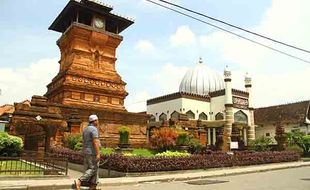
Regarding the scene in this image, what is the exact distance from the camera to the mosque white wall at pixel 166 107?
135ft

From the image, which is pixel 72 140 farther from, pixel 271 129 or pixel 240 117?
pixel 271 129

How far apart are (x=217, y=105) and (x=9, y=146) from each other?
103 feet

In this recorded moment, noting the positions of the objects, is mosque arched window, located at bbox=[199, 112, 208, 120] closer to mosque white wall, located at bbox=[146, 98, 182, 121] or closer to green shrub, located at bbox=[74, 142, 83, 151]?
mosque white wall, located at bbox=[146, 98, 182, 121]

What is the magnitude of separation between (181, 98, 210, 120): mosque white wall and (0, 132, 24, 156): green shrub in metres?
27.4

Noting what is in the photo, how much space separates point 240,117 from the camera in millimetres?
42031

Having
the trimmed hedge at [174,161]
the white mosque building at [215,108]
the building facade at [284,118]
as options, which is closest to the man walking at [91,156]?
the trimmed hedge at [174,161]

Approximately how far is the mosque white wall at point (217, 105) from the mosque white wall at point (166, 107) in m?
5.01

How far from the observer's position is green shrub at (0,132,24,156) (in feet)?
47.6

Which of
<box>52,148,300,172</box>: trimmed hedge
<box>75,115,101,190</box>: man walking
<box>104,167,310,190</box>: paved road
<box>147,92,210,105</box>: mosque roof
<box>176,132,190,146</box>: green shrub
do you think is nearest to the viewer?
<box>75,115,101,190</box>: man walking

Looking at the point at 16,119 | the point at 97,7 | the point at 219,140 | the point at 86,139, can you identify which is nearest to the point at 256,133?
the point at 219,140

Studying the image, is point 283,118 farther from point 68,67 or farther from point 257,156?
point 68,67

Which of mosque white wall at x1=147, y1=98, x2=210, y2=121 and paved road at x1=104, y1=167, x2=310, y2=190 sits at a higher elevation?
mosque white wall at x1=147, y1=98, x2=210, y2=121

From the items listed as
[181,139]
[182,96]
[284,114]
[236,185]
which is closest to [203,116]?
[182,96]

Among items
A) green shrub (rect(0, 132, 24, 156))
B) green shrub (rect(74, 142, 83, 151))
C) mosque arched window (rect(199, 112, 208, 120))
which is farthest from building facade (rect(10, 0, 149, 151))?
mosque arched window (rect(199, 112, 208, 120))
